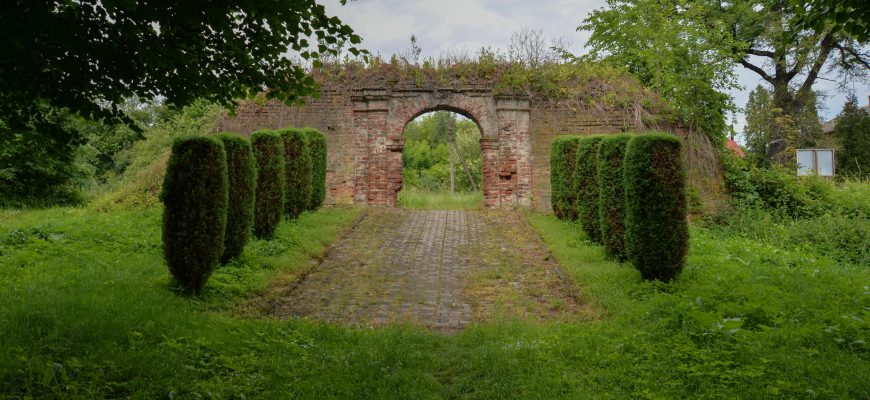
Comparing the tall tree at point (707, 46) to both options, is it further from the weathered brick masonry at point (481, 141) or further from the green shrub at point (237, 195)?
the green shrub at point (237, 195)

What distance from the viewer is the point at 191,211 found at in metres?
6.89

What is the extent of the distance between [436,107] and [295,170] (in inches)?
231

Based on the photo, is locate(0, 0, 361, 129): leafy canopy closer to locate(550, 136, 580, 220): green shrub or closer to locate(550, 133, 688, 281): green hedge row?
locate(550, 133, 688, 281): green hedge row

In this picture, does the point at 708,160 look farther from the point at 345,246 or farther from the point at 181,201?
the point at 181,201

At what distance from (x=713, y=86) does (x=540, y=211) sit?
21.1ft

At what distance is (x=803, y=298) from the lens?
6953 millimetres

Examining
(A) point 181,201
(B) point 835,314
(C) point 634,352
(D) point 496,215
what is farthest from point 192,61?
(D) point 496,215

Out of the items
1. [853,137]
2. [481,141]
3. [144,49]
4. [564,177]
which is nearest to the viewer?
[144,49]

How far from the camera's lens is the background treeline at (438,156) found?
29.0 m

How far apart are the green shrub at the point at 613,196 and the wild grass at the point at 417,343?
4.07ft

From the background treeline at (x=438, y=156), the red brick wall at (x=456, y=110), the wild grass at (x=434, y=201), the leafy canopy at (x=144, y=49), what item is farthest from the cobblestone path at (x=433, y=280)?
the background treeline at (x=438, y=156)

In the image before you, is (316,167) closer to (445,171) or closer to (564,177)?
(564,177)

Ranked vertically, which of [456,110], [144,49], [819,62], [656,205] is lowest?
[656,205]

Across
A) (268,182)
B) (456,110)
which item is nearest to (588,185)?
(268,182)
